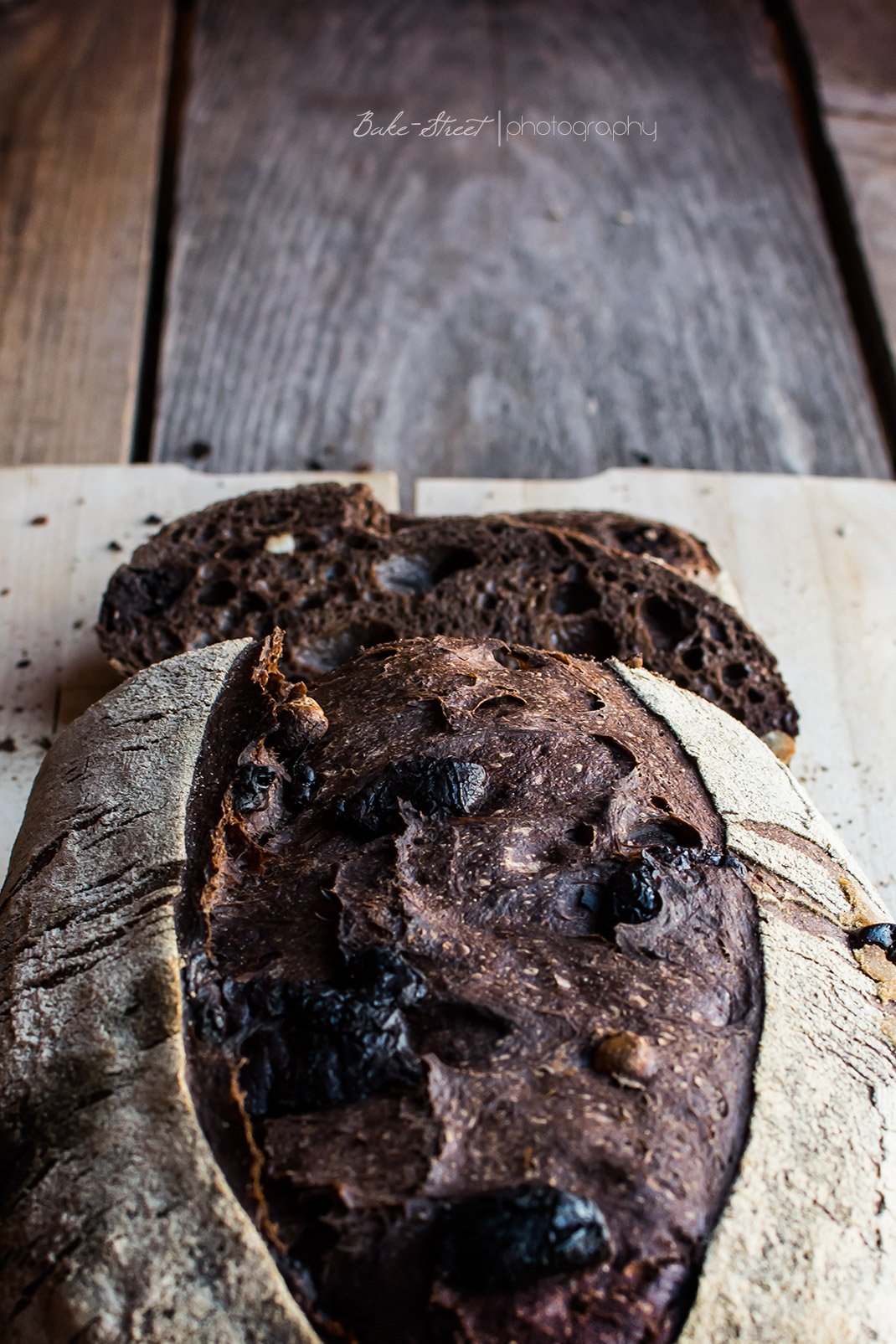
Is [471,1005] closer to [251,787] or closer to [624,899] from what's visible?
[624,899]

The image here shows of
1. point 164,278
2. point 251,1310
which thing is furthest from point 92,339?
point 251,1310

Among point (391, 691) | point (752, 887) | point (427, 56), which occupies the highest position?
point (427, 56)

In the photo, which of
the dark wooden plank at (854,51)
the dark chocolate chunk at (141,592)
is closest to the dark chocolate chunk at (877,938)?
the dark chocolate chunk at (141,592)

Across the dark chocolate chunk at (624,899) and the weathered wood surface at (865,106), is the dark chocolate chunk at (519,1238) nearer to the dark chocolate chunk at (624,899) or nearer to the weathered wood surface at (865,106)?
the dark chocolate chunk at (624,899)

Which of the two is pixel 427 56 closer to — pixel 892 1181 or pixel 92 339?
pixel 92 339

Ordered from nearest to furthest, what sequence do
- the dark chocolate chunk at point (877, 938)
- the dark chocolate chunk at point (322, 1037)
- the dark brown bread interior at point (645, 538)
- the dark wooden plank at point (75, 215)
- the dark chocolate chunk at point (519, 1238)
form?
the dark chocolate chunk at point (519, 1238), the dark chocolate chunk at point (322, 1037), the dark chocolate chunk at point (877, 938), the dark brown bread interior at point (645, 538), the dark wooden plank at point (75, 215)

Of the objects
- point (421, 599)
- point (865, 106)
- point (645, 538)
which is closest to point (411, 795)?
point (421, 599)
